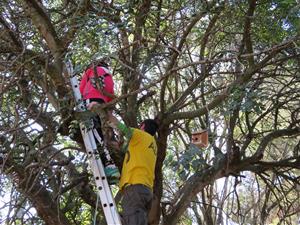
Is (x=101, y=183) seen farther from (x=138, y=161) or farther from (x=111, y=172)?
(x=138, y=161)

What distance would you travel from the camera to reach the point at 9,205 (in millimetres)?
3377

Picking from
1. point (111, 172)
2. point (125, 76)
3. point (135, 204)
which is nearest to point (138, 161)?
point (111, 172)

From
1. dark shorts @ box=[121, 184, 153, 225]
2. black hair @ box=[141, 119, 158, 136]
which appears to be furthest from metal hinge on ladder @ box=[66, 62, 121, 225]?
black hair @ box=[141, 119, 158, 136]

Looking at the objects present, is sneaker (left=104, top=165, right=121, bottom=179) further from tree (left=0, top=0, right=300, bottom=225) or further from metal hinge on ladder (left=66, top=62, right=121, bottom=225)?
tree (left=0, top=0, right=300, bottom=225)

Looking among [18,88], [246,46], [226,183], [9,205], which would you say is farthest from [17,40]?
[226,183]

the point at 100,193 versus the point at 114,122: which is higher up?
the point at 114,122

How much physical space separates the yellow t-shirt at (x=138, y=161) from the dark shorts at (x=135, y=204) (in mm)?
53

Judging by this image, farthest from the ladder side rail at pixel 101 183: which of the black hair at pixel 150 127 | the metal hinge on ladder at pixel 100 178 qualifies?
the black hair at pixel 150 127

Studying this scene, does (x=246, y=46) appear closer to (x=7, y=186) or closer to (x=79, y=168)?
(x=79, y=168)

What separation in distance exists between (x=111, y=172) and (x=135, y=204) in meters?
0.30

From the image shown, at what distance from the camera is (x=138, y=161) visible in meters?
3.85

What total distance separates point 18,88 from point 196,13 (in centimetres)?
142

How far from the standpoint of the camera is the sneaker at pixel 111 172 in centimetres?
380

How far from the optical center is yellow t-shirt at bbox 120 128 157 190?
12.6ft
